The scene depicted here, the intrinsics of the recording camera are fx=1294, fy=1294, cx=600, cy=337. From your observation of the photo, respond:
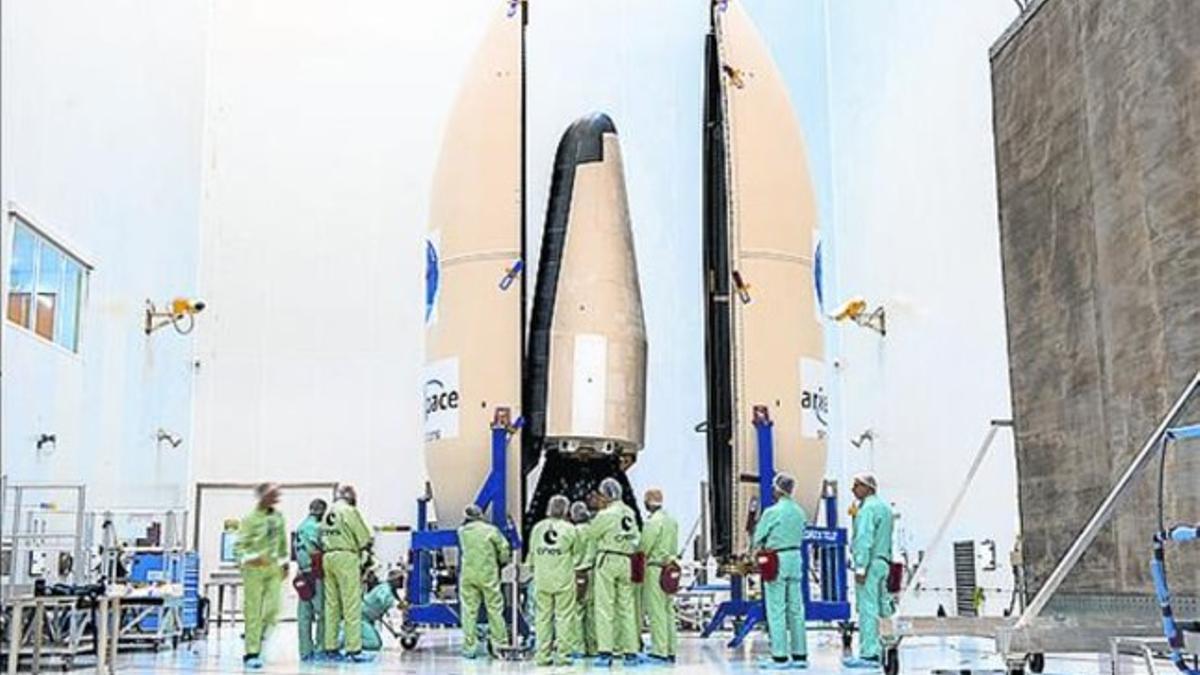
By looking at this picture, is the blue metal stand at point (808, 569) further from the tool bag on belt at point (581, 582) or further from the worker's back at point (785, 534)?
the tool bag on belt at point (581, 582)

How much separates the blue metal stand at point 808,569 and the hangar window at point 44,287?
6.06 metres

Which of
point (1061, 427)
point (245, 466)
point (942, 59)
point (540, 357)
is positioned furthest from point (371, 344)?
point (1061, 427)

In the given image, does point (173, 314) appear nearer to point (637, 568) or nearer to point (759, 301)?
point (759, 301)

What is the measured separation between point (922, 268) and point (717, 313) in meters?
2.91

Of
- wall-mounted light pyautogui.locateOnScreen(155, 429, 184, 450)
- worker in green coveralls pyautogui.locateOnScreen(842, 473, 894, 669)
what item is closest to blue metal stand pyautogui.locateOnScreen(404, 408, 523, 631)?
worker in green coveralls pyautogui.locateOnScreen(842, 473, 894, 669)

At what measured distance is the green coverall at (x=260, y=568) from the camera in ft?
33.1

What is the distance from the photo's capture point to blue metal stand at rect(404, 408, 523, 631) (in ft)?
36.8

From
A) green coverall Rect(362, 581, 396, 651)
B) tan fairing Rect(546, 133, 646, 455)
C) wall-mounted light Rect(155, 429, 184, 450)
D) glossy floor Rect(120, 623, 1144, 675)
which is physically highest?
tan fairing Rect(546, 133, 646, 455)

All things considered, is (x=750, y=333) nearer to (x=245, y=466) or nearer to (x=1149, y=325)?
(x=1149, y=325)

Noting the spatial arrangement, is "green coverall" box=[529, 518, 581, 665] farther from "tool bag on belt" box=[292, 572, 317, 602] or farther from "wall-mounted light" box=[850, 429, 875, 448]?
"wall-mounted light" box=[850, 429, 875, 448]

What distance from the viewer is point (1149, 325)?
20.0 feet

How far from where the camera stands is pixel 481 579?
10.5 m

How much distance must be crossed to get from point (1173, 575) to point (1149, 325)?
1169 mm

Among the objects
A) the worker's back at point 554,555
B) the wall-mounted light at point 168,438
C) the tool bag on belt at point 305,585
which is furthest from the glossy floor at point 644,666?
the wall-mounted light at point 168,438
